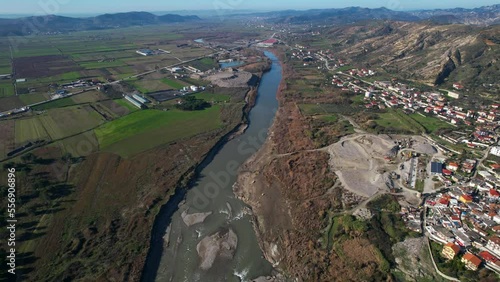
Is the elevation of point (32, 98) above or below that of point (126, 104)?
above

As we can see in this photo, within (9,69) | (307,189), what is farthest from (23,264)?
(9,69)

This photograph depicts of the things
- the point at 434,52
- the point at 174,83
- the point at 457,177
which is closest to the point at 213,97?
the point at 174,83

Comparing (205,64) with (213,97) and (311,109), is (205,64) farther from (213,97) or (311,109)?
(311,109)

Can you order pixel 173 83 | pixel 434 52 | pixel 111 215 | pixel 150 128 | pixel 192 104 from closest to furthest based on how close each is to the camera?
pixel 111 215, pixel 150 128, pixel 192 104, pixel 173 83, pixel 434 52

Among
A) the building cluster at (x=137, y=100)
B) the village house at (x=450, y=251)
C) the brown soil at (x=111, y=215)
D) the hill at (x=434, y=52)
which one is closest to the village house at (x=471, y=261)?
the village house at (x=450, y=251)

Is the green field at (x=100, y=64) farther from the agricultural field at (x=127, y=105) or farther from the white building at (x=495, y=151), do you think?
the white building at (x=495, y=151)

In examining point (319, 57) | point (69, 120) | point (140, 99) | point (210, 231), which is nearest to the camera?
point (210, 231)
